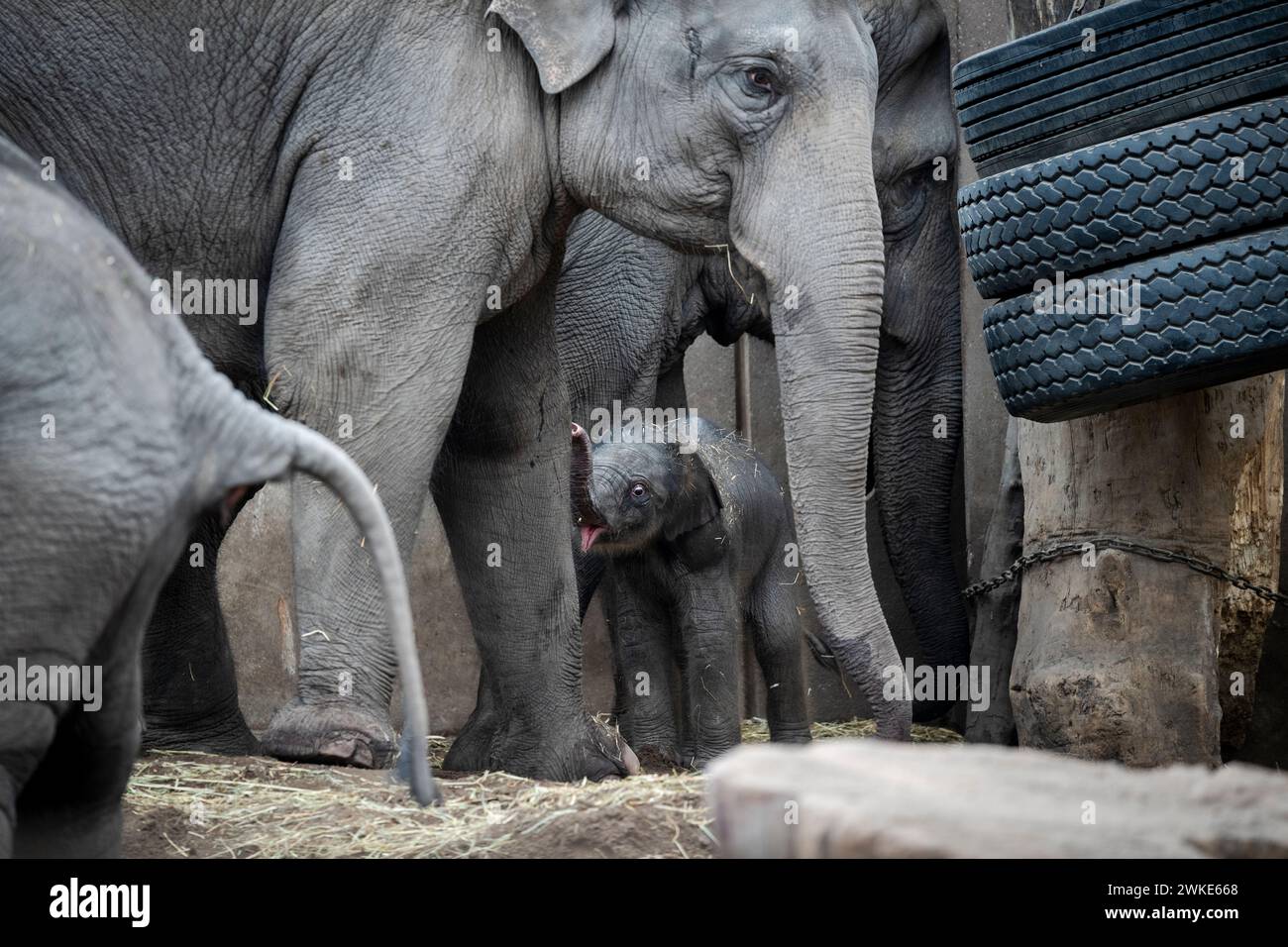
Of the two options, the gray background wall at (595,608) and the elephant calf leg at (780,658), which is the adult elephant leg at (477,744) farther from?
the gray background wall at (595,608)

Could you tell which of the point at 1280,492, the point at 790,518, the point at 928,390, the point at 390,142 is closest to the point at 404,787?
the point at 390,142

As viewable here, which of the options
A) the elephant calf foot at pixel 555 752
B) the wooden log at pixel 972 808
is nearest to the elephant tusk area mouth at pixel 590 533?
the elephant calf foot at pixel 555 752

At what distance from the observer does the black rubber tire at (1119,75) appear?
13.6ft

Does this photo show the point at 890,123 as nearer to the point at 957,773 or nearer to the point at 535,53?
the point at 535,53

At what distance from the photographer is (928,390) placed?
745cm

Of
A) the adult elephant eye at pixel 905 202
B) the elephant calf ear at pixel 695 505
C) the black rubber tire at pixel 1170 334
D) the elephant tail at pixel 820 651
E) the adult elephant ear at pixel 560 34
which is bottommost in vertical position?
the elephant tail at pixel 820 651

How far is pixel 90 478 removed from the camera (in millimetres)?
2650

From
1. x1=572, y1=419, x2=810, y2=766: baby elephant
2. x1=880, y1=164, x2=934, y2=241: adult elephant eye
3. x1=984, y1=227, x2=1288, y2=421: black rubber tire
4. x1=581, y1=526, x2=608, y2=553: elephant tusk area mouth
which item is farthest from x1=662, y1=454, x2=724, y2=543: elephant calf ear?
x1=984, y1=227, x2=1288, y2=421: black rubber tire

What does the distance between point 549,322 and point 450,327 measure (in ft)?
2.63

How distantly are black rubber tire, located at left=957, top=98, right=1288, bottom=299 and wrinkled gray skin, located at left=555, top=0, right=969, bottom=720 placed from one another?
246cm

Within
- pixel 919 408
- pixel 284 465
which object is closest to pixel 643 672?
pixel 919 408

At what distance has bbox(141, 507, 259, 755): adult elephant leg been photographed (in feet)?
18.4

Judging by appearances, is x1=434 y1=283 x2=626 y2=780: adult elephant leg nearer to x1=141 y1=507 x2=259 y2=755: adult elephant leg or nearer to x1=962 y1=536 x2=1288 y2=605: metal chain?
x1=141 y1=507 x2=259 y2=755: adult elephant leg

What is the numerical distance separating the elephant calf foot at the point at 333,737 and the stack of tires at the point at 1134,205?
1761 millimetres
